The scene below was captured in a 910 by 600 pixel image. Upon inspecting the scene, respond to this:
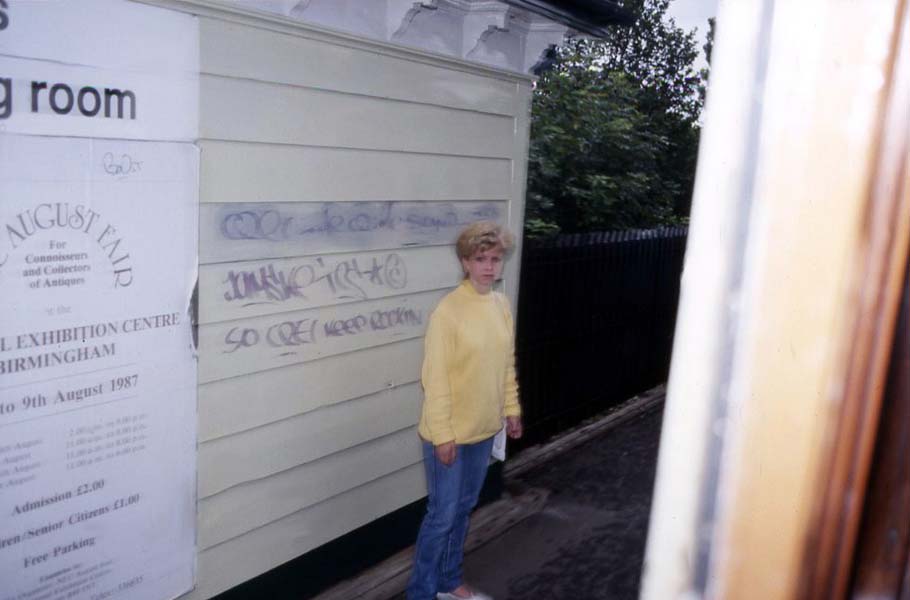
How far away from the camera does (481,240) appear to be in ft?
12.7

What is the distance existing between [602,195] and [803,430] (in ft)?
31.0

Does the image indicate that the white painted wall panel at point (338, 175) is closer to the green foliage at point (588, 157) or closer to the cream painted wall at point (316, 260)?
the cream painted wall at point (316, 260)

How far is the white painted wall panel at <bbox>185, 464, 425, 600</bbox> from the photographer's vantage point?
3.83m

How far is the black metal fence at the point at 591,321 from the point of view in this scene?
695 centimetres

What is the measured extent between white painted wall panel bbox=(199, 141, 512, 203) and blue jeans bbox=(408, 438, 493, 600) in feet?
4.32

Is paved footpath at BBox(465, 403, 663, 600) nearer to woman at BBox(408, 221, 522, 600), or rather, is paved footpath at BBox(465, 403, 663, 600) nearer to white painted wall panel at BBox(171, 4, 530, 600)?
white painted wall panel at BBox(171, 4, 530, 600)

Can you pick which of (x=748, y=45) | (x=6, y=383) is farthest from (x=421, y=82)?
(x=748, y=45)

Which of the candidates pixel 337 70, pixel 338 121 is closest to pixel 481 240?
pixel 338 121

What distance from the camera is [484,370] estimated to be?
3.91 metres

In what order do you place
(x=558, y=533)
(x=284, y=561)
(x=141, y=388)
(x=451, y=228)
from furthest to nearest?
(x=558, y=533), (x=451, y=228), (x=284, y=561), (x=141, y=388)

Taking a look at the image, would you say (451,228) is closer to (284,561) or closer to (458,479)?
(458,479)

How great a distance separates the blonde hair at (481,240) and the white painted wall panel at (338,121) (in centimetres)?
73

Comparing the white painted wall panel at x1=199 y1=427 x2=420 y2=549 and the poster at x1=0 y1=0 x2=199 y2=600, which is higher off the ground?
the poster at x1=0 y1=0 x2=199 y2=600

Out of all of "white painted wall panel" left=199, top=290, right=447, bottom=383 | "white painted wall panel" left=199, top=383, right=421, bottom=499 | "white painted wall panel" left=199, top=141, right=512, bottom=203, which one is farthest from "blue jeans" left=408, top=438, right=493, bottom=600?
"white painted wall panel" left=199, top=141, right=512, bottom=203
